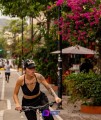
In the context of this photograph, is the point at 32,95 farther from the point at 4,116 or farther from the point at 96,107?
the point at 96,107

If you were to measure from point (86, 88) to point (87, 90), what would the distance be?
0.25 ft

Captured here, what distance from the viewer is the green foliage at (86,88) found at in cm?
1532

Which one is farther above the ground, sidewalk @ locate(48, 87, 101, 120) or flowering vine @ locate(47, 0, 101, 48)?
flowering vine @ locate(47, 0, 101, 48)

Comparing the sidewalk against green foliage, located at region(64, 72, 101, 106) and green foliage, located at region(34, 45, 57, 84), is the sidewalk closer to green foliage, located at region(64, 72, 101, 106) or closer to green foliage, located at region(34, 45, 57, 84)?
green foliage, located at region(64, 72, 101, 106)

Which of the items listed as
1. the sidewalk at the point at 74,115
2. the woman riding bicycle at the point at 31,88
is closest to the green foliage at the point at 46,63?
the sidewalk at the point at 74,115

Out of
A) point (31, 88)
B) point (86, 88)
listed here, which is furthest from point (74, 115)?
point (31, 88)

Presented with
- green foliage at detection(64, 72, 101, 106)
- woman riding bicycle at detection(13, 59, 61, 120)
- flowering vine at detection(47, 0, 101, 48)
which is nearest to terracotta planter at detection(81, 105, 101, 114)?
green foliage at detection(64, 72, 101, 106)

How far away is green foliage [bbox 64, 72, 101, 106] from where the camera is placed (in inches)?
603

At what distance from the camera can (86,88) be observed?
50.4ft

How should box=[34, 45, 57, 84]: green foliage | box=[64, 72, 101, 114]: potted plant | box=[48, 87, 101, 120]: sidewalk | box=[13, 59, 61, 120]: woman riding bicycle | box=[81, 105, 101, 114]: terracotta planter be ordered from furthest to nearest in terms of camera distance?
box=[34, 45, 57, 84]: green foliage, box=[81, 105, 101, 114]: terracotta planter, box=[64, 72, 101, 114]: potted plant, box=[48, 87, 101, 120]: sidewalk, box=[13, 59, 61, 120]: woman riding bicycle

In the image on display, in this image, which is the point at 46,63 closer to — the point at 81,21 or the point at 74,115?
the point at 81,21

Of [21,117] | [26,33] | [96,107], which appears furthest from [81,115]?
[26,33]

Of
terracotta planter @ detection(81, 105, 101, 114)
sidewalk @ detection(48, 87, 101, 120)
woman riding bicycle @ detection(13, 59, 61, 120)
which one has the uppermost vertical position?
woman riding bicycle @ detection(13, 59, 61, 120)

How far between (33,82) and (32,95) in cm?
24
